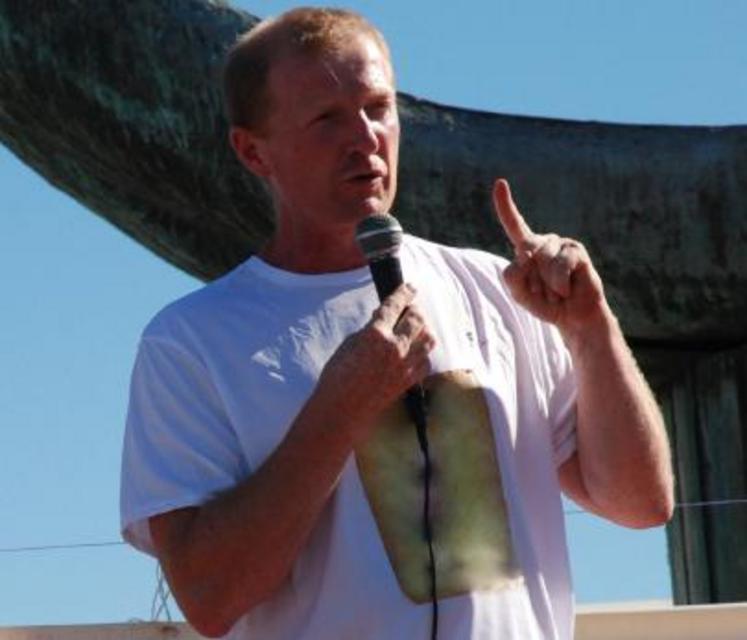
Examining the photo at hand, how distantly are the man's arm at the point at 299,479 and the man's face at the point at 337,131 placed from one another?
201mm

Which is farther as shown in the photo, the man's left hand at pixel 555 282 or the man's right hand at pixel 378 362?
the man's left hand at pixel 555 282

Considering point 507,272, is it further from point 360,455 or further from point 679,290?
point 679,290

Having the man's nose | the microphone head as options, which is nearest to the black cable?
A: the microphone head

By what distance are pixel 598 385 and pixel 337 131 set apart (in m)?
0.43

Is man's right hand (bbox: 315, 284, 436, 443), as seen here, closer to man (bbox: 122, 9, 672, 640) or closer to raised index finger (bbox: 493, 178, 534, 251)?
man (bbox: 122, 9, 672, 640)

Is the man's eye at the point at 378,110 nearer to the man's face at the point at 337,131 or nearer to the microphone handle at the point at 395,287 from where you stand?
the man's face at the point at 337,131

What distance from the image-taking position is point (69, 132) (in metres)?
6.50

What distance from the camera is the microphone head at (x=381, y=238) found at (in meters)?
3.03

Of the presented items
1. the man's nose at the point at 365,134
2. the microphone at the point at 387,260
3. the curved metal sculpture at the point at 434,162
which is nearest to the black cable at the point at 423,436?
the microphone at the point at 387,260

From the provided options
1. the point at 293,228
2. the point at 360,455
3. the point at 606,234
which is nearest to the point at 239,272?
the point at 293,228

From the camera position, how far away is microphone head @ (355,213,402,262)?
3033 millimetres

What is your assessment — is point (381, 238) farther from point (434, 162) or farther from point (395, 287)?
point (434, 162)

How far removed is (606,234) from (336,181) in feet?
10.8

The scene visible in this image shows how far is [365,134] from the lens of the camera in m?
3.13
